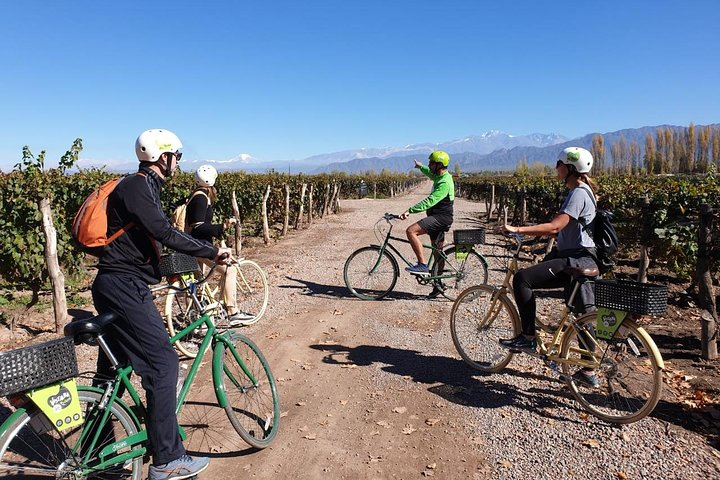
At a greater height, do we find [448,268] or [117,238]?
[117,238]

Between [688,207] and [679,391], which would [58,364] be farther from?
[688,207]

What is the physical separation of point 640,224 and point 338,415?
6.67m

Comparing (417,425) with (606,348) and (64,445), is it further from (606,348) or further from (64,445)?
(64,445)

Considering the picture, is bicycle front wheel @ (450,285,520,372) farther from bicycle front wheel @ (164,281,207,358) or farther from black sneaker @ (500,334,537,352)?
bicycle front wheel @ (164,281,207,358)

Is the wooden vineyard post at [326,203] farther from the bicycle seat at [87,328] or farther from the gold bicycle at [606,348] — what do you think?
the bicycle seat at [87,328]

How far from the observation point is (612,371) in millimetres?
3992

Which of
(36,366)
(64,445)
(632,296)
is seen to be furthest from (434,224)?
(36,366)

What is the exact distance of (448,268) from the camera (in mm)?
7918

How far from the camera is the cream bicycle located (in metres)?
3.87

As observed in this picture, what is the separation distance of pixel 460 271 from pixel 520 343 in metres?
3.36


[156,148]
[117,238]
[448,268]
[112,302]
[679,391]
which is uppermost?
[156,148]

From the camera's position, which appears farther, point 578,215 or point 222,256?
point 578,215

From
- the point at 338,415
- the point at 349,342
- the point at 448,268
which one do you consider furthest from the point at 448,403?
the point at 448,268

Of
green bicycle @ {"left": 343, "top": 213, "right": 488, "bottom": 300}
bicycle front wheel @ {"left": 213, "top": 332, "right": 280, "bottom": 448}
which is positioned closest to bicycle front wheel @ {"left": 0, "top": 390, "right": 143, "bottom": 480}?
bicycle front wheel @ {"left": 213, "top": 332, "right": 280, "bottom": 448}
